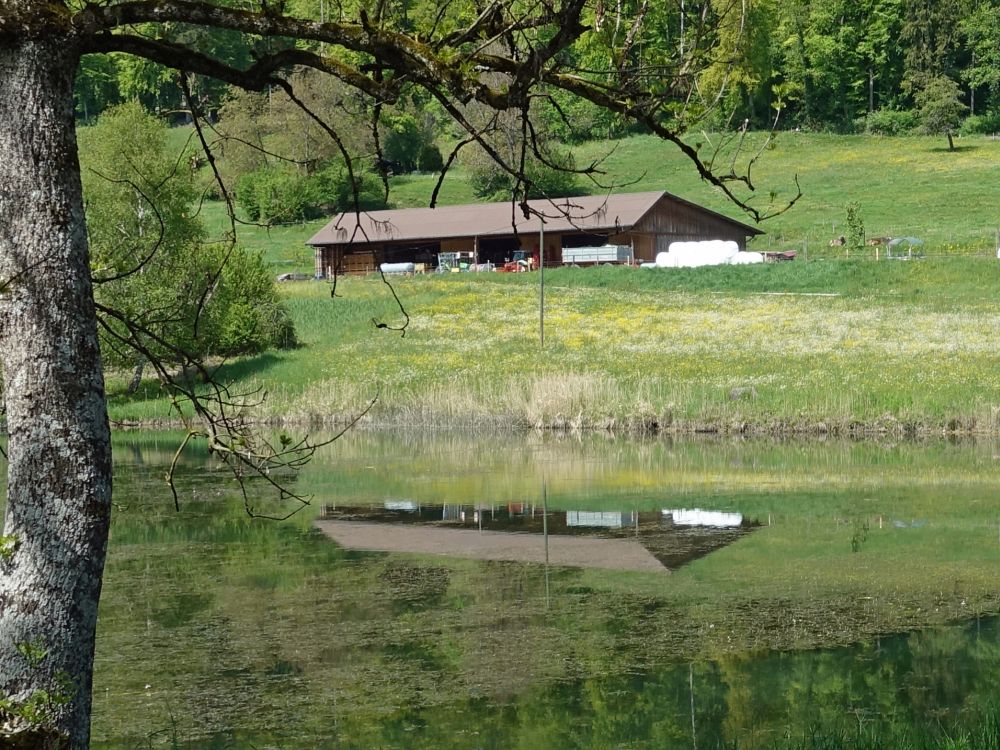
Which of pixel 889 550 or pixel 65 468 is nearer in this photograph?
pixel 65 468

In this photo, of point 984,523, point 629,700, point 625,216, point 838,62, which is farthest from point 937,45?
point 629,700

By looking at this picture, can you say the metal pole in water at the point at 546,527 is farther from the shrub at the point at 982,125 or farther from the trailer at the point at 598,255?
the shrub at the point at 982,125

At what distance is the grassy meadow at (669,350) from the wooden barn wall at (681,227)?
510 cm

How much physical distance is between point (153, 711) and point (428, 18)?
19.6 ft

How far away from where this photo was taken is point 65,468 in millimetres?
4652

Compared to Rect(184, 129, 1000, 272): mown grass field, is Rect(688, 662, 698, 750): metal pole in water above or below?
below

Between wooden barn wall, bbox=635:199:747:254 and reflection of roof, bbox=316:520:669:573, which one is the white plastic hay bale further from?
reflection of roof, bbox=316:520:669:573

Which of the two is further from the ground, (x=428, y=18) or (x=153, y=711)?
(x=428, y=18)

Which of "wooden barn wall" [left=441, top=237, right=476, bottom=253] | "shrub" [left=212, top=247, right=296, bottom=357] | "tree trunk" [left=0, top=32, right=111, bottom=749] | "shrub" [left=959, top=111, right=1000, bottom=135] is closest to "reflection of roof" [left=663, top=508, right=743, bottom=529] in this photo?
"tree trunk" [left=0, top=32, right=111, bottom=749]

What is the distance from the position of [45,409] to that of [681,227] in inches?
2711

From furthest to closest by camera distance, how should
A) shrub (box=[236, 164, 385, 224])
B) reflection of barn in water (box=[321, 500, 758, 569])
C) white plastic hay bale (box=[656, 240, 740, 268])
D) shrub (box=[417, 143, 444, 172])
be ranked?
1. shrub (box=[417, 143, 444, 172])
2. shrub (box=[236, 164, 385, 224])
3. white plastic hay bale (box=[656, 240, 740, 268])
4. reflection of barn in water (box=[321, 500, 758, 569])

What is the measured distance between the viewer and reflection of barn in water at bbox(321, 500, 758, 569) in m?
16.5

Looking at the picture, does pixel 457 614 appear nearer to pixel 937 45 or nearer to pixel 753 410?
pixel 753 410

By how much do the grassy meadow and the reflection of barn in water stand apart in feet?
15.0
